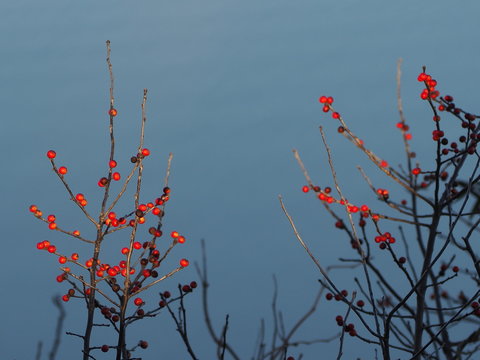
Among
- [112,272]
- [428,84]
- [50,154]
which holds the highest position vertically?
[428,84]

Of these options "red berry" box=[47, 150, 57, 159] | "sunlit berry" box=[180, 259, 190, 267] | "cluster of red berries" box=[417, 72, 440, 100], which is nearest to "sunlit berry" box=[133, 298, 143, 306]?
"sunlit berry" box=[180, 259, 190, 267]

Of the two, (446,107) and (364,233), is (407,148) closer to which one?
(446,107)

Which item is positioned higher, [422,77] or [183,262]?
[422,77]

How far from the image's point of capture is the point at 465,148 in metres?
5.95

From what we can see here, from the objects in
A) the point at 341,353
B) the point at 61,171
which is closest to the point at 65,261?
the point at 61,171

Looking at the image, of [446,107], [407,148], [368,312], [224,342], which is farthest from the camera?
[407,148]

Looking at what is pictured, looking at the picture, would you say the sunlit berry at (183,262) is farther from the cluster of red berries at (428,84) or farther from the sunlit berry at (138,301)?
the cluster of red berries at (428,84)

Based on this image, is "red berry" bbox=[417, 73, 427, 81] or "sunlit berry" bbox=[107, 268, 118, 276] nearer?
"sunlit berry" bbox=[107, 268, 118, 276]

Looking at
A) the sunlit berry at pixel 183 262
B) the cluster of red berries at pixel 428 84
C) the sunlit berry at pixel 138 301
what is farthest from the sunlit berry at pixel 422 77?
the sunlit berry at pixel 138 301

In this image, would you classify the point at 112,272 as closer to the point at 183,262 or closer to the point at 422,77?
the point at 183,262

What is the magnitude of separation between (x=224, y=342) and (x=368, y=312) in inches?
76.0

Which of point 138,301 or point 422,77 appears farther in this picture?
point 422,77

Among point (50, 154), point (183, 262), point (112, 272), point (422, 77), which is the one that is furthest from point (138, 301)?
point (422, 77)

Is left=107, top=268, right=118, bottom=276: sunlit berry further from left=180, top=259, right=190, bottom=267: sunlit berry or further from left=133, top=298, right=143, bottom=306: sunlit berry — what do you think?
left=180, top=259, right=190, bottom=267: sunlit berry
